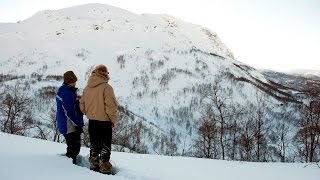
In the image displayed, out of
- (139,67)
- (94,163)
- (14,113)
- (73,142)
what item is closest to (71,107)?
(73,142)

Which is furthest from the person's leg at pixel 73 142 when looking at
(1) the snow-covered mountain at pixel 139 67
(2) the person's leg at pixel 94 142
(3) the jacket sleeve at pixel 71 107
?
(1) the snow-covered mountain at pixel 139 67

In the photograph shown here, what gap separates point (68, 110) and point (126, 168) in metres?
1.58

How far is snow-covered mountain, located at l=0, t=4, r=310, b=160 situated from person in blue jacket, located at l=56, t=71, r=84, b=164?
60.1 meters

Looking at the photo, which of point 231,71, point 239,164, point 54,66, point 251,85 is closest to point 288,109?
point 251,85

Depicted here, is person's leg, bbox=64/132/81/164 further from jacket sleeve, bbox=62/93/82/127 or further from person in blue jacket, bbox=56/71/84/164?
jacket sleeve, bbox=62/93/82/127

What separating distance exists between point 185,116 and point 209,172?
292 feet

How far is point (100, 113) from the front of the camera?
629 centimetres

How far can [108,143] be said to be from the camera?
6.48m

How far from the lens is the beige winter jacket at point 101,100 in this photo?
245 inches

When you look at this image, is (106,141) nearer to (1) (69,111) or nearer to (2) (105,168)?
(2) (105,168)

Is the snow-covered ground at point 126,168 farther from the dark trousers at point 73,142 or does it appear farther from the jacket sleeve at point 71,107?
the jacket sleeve at point 71,107

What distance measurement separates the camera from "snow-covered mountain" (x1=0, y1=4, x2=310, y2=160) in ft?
305

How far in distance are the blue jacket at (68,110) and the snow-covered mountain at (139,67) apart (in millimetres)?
60182

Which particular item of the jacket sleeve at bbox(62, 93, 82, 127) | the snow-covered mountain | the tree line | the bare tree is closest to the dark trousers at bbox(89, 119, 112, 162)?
the jacket sleeve at bbox(62, 93, 82, 127)
